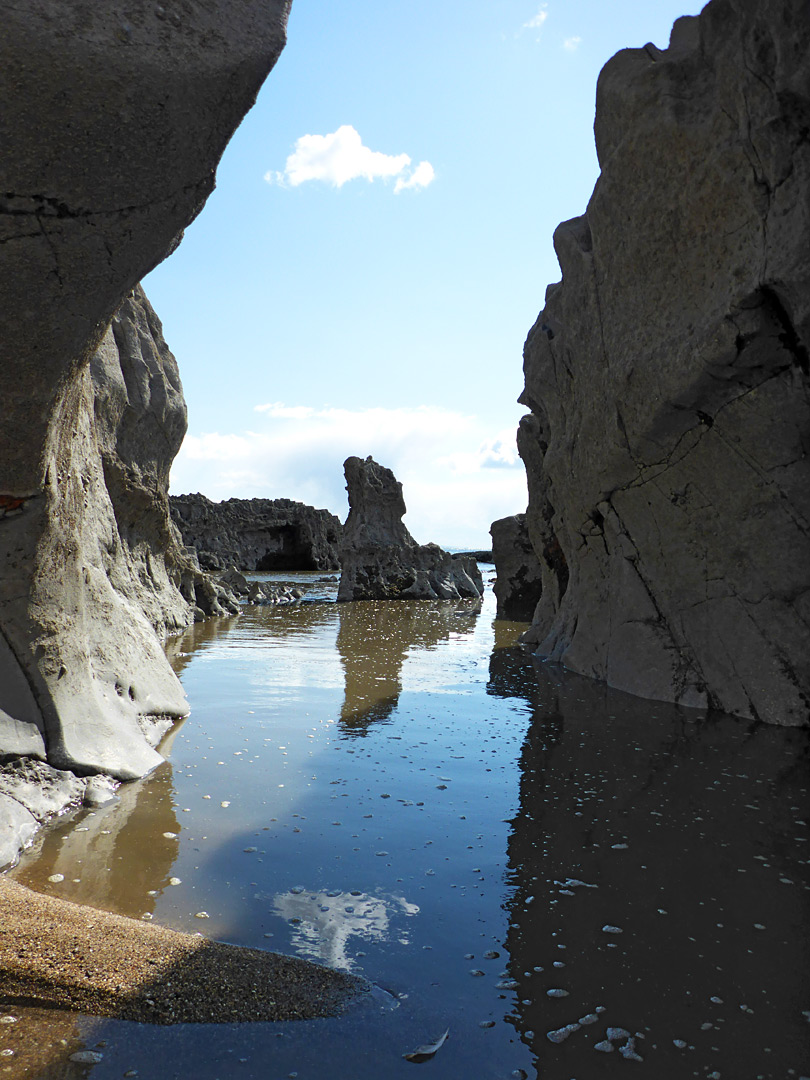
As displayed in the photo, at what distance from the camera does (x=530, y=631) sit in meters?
14.0

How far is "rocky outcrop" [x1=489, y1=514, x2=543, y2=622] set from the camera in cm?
2038

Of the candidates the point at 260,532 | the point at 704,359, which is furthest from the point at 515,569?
the point at 260,532

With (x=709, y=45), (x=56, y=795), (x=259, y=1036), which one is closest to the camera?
(x=259, y=1036)

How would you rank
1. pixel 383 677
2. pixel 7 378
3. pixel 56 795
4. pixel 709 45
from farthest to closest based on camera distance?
pixel 383 677, pixel 709 45, pixel 56 795, pixel 7 378

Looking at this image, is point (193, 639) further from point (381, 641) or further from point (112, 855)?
point (112, 855)

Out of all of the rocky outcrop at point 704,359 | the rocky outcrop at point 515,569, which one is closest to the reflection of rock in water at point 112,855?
the rocky outcrop at point 704,359

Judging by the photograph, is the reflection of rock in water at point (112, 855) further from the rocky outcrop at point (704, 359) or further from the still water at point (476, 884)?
the rocky outcrop at point (704, 359)

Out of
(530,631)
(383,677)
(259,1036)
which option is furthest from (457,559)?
(259,1036)

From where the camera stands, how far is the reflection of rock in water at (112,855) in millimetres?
3678

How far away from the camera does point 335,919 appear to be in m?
3.49

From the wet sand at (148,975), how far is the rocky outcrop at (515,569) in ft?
56.7

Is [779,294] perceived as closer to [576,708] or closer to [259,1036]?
[576,708]

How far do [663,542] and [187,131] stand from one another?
653 centimetres

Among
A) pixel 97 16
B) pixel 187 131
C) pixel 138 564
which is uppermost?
pixel 97 16
